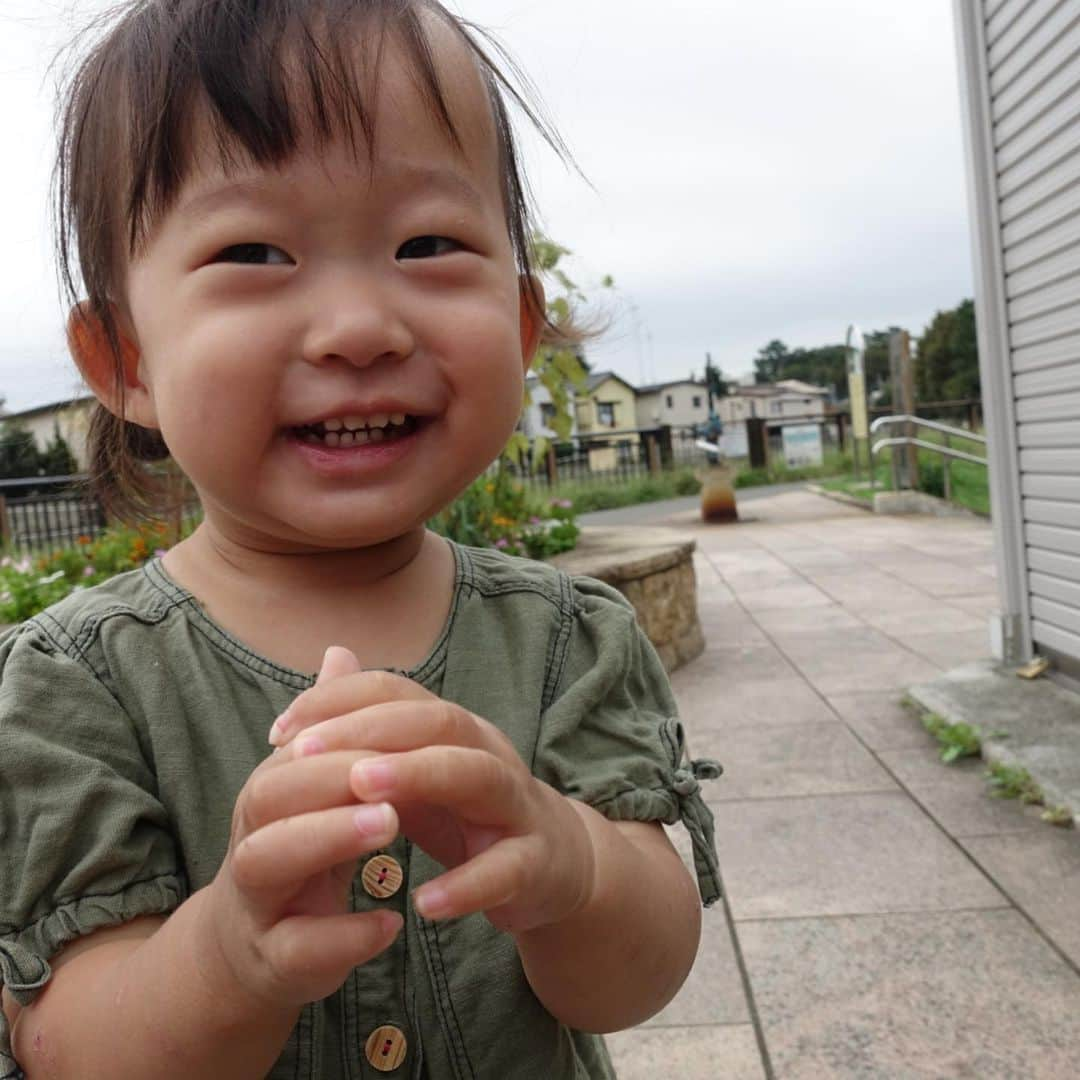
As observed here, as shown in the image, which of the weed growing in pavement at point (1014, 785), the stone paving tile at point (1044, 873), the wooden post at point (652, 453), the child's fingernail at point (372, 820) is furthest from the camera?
the wooden post at point (652, 453)

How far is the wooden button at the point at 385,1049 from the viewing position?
878mm

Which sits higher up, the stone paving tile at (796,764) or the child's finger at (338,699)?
the child's finger at (338,699)

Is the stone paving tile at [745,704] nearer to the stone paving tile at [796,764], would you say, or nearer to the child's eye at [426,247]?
the stone paving tile at [796,764]

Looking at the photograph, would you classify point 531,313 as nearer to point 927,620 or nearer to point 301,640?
point 301,640

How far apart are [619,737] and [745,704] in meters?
3.75

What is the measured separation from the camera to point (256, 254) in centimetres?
82

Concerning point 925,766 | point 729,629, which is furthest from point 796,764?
point 729,629

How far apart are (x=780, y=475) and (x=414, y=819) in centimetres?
2031

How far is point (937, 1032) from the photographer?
210cm

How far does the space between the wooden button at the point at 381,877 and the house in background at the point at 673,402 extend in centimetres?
5795

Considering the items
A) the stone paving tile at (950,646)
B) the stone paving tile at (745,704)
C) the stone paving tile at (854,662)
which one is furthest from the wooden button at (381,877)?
the stone paving tile at (950,646)

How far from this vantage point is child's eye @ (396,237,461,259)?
2.79 ft

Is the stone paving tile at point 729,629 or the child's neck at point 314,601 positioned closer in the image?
the child's neck at point 314,601

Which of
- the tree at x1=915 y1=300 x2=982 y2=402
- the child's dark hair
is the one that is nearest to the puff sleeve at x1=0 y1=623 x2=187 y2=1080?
the child's dark hair
